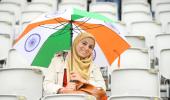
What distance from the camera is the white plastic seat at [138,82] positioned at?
582cm

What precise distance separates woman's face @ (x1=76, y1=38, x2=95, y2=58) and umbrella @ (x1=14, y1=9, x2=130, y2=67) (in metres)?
0.25

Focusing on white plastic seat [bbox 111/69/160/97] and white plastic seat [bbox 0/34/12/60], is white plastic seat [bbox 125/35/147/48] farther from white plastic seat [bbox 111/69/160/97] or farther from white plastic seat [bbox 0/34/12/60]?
white plastic seat [bbox 0/34/12/60]

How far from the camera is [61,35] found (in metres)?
5.62

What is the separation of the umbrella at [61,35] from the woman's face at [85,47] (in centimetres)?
25

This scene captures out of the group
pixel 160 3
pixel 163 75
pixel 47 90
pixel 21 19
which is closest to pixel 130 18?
pixel 160 3

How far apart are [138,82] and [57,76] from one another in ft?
3.20

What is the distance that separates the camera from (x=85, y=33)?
536 centimetres

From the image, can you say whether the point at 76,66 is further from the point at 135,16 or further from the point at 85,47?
the point at 135,16

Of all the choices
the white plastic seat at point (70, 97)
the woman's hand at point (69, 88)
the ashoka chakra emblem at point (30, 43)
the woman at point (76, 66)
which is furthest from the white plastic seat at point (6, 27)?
the white plastic seat at point (70, 97)

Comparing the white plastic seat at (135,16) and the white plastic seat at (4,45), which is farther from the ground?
the white plastic seat at (135,16)

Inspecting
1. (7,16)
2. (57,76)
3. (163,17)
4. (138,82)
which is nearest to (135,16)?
(163,17)

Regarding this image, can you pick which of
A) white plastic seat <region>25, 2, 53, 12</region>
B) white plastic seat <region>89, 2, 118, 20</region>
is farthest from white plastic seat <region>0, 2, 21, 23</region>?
white plastic seat <region>89, 2, 118, 20</region>

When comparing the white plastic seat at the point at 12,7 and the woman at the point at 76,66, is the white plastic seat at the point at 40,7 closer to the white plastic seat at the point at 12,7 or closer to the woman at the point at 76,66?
the white plastic seat at the point at 12,7

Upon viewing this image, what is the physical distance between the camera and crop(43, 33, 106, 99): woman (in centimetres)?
530
